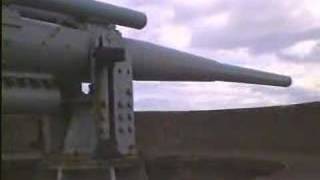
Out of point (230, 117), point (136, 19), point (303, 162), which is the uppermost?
point (136, 19)

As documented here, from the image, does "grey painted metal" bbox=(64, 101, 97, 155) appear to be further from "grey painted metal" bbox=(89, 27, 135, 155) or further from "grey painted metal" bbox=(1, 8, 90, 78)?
"grey painted metal" bbox=(1, 8, 90, 78)

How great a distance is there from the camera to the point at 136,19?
204 inches

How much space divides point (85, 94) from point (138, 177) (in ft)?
2.36

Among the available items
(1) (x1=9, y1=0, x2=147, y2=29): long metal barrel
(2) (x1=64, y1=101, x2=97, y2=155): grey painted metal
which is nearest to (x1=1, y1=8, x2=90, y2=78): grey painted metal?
(1) (x1=9, y1=0, x2=147, y2=29): long metal barrel

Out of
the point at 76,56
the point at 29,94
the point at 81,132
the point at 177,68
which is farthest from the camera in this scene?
the point at 177,68

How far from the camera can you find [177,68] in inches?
224

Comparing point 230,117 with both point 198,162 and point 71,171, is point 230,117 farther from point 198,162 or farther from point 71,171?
point 71,171

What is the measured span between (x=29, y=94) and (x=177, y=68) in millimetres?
1601

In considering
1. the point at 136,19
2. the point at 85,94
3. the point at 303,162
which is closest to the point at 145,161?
the point at 85,94

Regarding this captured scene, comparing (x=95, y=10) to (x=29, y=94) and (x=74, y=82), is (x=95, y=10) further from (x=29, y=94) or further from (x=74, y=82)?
(x=29, y=94)

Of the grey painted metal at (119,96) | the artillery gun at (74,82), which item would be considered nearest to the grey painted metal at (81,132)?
the artillery gun at (74,82)

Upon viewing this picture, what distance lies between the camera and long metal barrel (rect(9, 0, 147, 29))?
4.61 meters

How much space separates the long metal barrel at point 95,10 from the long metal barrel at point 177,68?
0.19 metres

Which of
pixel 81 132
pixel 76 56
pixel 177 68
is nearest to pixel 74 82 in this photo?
pixel 76 56
